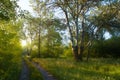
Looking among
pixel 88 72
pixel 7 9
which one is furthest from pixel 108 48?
pixel 7 9

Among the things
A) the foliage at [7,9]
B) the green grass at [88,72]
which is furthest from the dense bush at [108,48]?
the foliage at [7,9]

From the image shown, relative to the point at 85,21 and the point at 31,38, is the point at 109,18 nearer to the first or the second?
the point at 85,21

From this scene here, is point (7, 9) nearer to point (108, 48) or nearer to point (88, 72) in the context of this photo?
point (88, 72)

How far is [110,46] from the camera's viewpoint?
2008 inches

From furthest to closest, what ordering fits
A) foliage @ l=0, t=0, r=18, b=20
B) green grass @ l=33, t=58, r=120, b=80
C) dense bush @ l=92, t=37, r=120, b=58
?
dense bush @ l=92, t=37, r=120, b=58, green grass @ l=33, t=58, r=120, b=80, foliage @ l=0, t=0, r=18, b=20

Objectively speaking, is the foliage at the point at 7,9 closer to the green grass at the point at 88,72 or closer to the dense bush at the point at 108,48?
the green grass at the point at 88,72

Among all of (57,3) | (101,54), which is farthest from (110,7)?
(101,54)

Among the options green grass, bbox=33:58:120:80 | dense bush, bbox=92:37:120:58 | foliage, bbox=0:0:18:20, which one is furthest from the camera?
dense bush, bbox=92:37:120:58

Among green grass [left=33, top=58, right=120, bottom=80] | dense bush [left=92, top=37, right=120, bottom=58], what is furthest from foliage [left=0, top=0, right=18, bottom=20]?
dense bush [left=92, top=37, right=120, bottom=58]

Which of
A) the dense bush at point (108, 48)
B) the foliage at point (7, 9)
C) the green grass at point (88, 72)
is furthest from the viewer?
the dense bush at point (108, 48)

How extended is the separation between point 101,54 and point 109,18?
20.1 meters

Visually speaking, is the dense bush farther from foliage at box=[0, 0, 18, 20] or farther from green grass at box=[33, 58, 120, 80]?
foliage at box=[0, 0, 18, 20]

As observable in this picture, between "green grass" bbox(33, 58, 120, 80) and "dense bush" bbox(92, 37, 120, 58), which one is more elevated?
"dense bush" bbox(92, 37, 120, 58)

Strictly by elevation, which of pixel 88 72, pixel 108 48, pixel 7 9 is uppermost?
pixel 7 9
